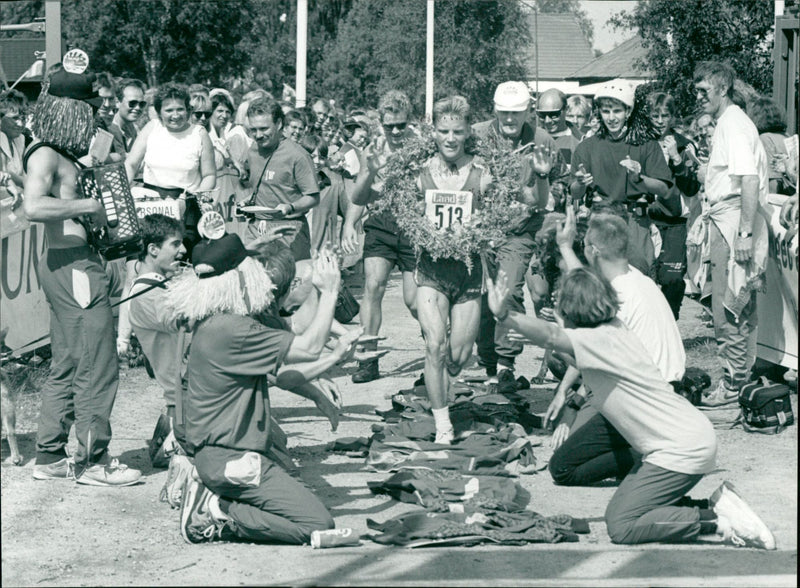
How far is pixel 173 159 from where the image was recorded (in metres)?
9.96

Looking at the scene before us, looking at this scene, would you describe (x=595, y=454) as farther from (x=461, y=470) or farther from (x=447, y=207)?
(x=447, y=207)

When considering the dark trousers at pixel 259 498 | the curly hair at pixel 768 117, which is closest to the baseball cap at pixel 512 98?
the curly hair at pixel 768 117

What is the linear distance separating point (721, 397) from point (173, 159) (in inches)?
180

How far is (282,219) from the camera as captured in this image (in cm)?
971

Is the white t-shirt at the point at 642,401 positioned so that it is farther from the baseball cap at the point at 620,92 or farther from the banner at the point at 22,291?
the banner at the point at 22,291

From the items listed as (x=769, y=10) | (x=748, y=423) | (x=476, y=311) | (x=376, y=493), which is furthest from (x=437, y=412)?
(x=769, y=10)

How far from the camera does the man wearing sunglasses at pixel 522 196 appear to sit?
878 centimetres

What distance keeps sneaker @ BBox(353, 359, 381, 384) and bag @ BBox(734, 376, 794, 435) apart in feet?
10.2

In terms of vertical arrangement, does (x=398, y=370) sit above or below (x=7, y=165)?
below

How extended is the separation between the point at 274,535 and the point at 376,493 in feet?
3.66

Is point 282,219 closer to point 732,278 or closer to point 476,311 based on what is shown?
point 476,311

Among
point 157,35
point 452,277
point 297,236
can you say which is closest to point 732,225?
point 452,277

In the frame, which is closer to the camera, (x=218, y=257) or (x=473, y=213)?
(x=218, y=257)

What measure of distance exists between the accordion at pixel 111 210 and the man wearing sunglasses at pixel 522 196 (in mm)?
2660
